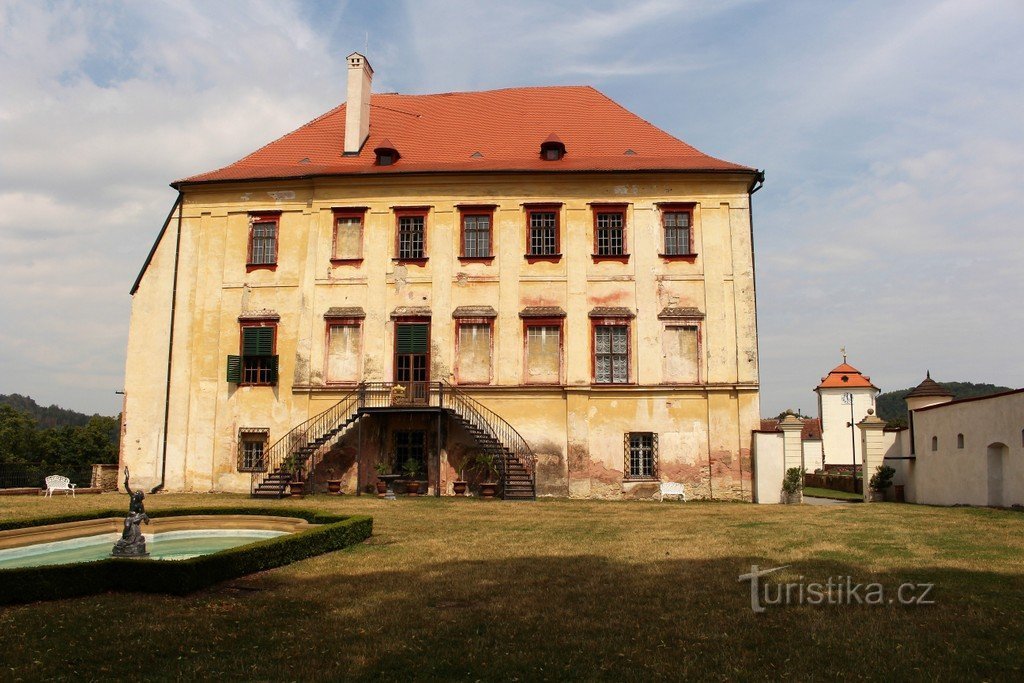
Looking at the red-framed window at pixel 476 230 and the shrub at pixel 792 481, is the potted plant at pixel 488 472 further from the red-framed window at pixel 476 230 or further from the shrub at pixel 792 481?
the shrub at pixel 792 481

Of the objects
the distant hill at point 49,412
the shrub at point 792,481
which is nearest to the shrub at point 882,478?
the shrub at point 792,481

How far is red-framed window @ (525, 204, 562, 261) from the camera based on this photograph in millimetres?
26172

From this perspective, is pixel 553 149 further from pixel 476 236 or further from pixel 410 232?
pixel 410 232

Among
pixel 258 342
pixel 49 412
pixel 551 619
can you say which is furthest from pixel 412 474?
pixel 49 412

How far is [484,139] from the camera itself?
2830cm

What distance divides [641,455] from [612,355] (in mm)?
3169

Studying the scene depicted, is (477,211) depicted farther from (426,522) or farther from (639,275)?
(426,522)

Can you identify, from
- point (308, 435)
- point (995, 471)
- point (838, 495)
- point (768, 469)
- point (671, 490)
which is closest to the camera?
point (995, 471)

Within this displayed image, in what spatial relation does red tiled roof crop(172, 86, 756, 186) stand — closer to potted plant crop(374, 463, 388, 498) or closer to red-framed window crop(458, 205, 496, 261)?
red-framed window crop(458, 205, 496, 261)

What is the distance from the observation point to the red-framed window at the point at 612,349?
2536 cm

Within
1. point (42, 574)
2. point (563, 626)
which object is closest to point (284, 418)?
point (42, 574)

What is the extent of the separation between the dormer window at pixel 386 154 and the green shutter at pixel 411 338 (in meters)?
5.56

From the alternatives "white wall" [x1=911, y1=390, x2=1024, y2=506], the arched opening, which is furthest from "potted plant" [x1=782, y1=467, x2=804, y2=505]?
the arched opening

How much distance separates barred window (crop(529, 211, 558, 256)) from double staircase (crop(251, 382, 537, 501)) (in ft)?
17.0
